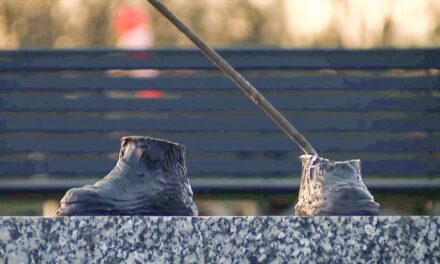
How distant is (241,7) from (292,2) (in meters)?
1.33

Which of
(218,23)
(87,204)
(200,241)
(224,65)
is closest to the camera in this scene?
(200,241)

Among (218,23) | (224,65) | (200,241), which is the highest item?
(218,23)

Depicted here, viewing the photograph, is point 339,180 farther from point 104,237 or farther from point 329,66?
point 329,66

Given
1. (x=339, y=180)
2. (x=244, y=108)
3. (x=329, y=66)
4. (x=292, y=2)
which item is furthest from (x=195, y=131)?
(x=292, y=2)

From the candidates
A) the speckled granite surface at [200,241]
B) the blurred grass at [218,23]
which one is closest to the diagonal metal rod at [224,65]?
the speckled granite surface at [200,241]

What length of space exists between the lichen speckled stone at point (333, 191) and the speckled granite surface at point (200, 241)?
0.14 m

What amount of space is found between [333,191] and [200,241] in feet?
1.08

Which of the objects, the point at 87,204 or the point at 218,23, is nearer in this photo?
the point at 87,204

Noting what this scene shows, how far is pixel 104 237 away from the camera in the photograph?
8.82ft

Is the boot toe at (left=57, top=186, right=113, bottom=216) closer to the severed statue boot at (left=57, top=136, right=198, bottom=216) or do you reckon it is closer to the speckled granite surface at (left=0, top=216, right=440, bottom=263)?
the severed statue boot at (left=57, top=136, right=198, bottom=216)

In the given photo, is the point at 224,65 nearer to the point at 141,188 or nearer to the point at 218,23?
the point at 141,188

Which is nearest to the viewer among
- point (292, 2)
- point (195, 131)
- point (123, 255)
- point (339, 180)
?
point (123, 255)

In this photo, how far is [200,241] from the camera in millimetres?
2691

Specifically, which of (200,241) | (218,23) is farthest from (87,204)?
(218,23)
